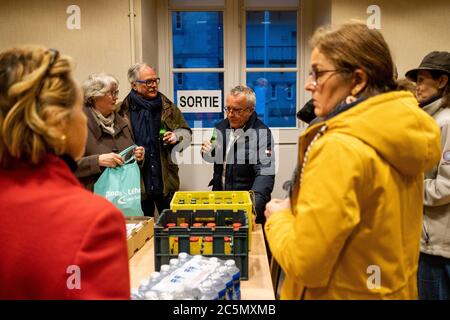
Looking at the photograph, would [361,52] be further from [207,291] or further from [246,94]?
[246,94]

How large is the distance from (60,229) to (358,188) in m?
0.67

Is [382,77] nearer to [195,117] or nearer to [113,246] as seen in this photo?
[113,246]

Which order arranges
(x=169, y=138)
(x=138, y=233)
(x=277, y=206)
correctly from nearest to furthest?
(x=277, y=206) < (x=138, y=233) < (x=169, y=138)

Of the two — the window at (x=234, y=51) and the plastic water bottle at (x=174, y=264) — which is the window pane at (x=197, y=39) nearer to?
the window at (x=234, y=51)

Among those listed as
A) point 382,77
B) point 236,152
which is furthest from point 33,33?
point 382,77

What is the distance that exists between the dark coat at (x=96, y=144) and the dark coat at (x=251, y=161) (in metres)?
0.62

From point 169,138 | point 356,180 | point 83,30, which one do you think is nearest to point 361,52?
point 356,180

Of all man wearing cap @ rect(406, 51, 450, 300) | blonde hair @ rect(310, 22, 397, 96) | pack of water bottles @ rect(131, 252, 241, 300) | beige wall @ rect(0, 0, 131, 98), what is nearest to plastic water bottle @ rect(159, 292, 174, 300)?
pack of water bottles @ rect(131, 252, 241, 300)

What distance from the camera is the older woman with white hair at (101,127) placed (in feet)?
8.87

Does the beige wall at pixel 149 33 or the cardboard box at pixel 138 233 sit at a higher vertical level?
the beige wall at pixel 149 33

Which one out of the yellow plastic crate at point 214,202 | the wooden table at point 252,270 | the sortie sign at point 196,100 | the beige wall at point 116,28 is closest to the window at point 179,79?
the sortie sign at point 196,100

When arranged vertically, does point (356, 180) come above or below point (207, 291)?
above

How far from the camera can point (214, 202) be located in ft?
7.63

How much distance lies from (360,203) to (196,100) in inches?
132
